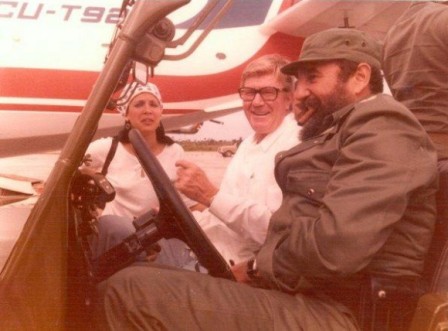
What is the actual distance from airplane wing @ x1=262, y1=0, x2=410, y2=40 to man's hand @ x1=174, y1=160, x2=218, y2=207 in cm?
43

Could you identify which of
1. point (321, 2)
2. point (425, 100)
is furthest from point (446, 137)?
point (321, 2)

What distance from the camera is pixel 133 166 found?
1423mm

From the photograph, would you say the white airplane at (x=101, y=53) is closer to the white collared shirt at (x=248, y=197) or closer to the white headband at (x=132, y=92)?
the white headband at (x=132, y=92)

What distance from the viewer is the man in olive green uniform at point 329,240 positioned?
981mm

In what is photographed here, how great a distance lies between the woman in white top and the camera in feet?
4.17

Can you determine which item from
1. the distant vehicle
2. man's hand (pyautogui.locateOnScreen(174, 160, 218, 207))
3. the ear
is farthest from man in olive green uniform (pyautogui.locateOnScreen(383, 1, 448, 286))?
man's hand (pyautogui.locateOnScreen(174, 160, 218, 207))

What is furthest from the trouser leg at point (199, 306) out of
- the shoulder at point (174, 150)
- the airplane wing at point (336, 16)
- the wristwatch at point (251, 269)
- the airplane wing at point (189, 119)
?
the airplane wing at point (336, 16)

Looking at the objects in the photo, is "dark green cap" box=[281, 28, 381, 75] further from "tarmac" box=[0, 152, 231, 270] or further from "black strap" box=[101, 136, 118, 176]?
"black strap" box=[101, 136, 118, 176]

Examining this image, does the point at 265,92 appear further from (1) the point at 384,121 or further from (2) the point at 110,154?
(1) the point at 384,121

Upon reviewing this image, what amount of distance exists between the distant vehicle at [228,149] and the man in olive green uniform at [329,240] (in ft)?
1.09

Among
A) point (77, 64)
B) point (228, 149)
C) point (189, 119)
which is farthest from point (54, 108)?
point (228, 149)

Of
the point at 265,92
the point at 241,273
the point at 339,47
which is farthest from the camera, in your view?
the point at 265,92

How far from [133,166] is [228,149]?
0.80 ft

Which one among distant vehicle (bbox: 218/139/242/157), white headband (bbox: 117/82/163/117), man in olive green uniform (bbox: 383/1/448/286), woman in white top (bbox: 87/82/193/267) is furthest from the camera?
distant vehicle (bbox: 218/139/242/157)
